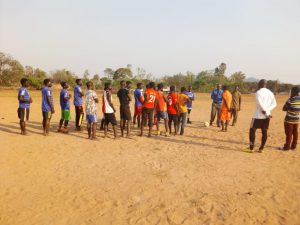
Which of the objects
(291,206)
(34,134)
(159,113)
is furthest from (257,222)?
(34,134)

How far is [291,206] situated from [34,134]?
7883mm

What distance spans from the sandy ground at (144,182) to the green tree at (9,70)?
89.4ft

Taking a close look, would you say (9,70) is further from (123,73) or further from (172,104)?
(172,104)

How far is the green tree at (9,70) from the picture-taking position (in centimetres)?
3334

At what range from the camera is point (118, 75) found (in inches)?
1993

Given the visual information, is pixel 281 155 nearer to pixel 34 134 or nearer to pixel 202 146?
pixel 202 146

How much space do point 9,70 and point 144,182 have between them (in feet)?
106

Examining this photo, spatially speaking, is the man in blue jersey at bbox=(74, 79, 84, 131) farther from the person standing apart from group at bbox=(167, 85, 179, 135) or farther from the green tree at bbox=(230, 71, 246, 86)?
the green tree at bbox=(230, 71, 246, 86)

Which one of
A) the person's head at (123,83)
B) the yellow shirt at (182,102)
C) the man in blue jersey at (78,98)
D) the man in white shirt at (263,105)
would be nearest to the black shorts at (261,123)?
the man in white shirt at (263,105)

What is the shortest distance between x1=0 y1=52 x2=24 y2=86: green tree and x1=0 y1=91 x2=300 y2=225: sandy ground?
2725cm

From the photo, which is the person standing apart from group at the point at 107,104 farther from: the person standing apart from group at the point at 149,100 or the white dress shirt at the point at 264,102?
the white dress shirt at the point at 264,102

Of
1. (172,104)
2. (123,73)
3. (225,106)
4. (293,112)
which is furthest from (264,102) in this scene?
(123,73)

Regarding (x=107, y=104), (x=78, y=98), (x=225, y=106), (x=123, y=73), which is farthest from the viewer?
(x=123, y=73)

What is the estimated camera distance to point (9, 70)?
33.7 meters
